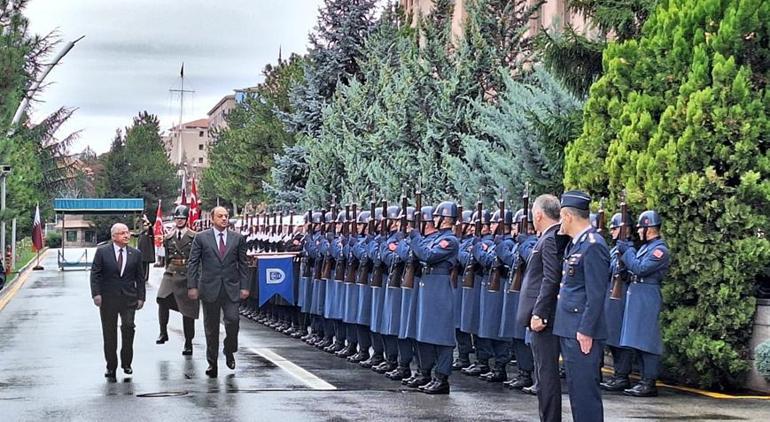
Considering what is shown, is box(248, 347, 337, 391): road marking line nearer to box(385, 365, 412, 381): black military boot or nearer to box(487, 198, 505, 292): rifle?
box(385, 365, 412, 381): black military boot

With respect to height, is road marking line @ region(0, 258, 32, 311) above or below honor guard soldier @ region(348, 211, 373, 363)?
below

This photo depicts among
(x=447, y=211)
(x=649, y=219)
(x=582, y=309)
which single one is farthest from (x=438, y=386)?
(x=582, y=309)

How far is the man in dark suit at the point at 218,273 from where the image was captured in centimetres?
1412

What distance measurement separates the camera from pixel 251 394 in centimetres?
1216

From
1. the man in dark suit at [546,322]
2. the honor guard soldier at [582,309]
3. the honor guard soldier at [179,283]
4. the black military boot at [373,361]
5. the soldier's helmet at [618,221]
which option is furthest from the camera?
the honor guard soldier at [179,283]

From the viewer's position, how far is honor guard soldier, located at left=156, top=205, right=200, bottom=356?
16.7 m

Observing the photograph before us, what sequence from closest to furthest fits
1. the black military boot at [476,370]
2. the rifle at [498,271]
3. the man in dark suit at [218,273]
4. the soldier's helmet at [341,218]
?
the rifle at [498,271]
the man in dark suit at [218,273]
the black military boot at [476,370]
the soldier's helmet at [341,218]

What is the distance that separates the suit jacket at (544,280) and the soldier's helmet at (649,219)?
3.95 m

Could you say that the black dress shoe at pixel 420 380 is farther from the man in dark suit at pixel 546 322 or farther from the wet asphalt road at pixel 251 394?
the man in dark suit at pixel 546 322

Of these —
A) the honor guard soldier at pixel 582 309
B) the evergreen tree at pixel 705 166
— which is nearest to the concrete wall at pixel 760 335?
the evergreen tree at pixel 705 166

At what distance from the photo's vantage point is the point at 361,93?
35156mm

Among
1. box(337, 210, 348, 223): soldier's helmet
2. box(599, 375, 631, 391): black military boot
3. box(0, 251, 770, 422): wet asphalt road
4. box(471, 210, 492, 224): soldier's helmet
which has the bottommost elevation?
box(0, 251, 770, 422): wet asphalt road

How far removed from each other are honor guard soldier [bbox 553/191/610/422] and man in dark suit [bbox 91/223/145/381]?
6.53 metres

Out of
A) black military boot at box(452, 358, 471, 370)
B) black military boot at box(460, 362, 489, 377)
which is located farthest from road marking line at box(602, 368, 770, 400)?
black military boot at box(452, 358, 471, 370)
